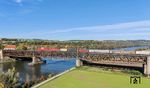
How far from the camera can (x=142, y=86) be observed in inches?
1743

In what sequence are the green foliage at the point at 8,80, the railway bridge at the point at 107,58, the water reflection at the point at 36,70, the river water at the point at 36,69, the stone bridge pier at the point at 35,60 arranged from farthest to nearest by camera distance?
the stone bridge pier at the point at 35,60 < the river water at the point at 36,69 < the water reflection at the point at 36,70 < the railway bridge at the point at 107,58 < the green foliage at the point at 8,80

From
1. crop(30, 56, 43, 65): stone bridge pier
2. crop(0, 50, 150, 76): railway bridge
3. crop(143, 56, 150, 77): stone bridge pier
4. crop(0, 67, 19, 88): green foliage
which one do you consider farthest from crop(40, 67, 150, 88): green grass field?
crop(30, 56, 43, 65): stone bridge pier

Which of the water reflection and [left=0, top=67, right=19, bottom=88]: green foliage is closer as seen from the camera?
[left=0, top=67, right=19, bottom=88]: green foliage

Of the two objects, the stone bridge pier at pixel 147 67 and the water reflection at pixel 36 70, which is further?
the water reflection at pixel 36 70

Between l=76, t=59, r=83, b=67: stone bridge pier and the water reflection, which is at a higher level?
l=76, t=59, r=83, b=67: stone bridge pier

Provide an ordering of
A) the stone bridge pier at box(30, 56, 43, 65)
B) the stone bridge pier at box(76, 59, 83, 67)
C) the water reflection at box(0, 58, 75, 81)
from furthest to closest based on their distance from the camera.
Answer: the stone bridge pier at box(30, 56, 43, 65)
the stone bridge pier at box(76, 59, 83, 67)
the water reflection at box(0, 58, 75, 81)

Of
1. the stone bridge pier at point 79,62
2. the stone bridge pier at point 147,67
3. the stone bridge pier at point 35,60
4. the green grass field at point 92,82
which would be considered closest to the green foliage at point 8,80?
the green grass field at point 92,82

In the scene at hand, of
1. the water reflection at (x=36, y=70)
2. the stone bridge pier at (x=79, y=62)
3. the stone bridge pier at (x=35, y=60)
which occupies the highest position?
the stone bridge pier at (x=79, y=62)

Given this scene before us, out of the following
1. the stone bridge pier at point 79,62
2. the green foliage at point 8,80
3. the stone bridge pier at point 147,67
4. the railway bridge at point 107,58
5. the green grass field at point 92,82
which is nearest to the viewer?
the green foliage at point 8,80

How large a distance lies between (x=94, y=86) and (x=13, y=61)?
7866 centimetres

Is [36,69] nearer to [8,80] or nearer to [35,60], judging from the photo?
[35,60]

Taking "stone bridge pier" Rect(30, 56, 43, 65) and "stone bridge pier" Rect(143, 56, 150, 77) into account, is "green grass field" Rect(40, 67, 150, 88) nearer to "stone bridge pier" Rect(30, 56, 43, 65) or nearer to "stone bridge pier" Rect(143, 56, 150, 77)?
"stone bridge pier" Rect(143, 56, 150, 77)

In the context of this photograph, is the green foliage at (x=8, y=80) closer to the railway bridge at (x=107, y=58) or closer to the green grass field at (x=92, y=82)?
the green grass field at (x=92, y=82)

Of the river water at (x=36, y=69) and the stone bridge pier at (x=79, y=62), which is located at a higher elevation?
the stone bridge pier at (x=79, y=62)
